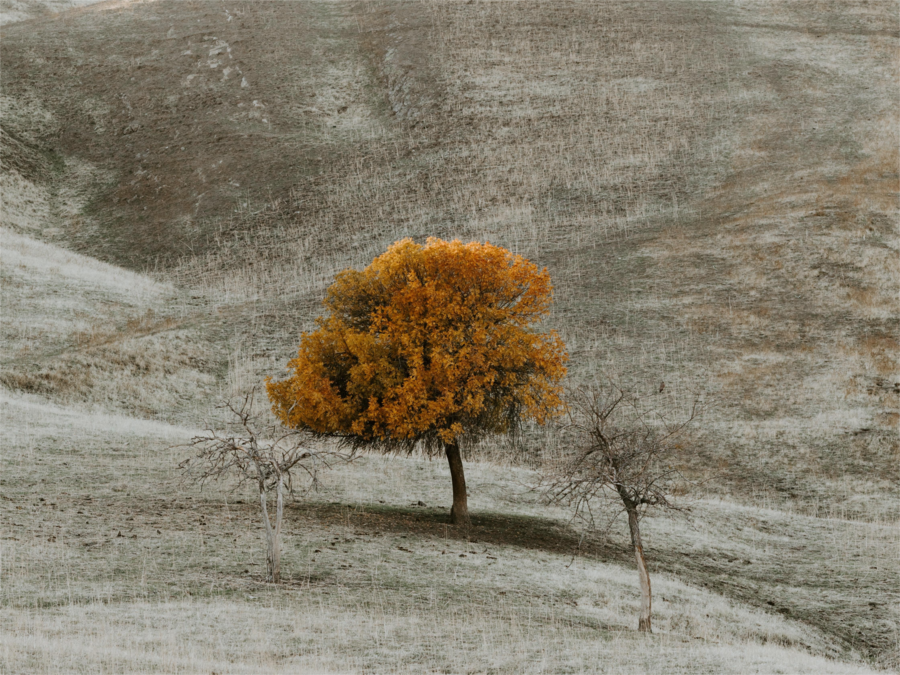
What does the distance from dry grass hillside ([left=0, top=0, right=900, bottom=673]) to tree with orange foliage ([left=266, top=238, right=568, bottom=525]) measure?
2.56 m

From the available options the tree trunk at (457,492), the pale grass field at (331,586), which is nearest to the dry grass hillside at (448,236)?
the pale grass field at (331,586)

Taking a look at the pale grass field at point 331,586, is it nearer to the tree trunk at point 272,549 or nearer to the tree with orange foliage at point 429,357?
the tree trunk at point 272,549

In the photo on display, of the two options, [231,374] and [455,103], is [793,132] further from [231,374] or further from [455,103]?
[231,374]

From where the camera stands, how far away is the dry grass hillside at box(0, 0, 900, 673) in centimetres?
1697

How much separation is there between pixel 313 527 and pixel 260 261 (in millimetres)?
35111

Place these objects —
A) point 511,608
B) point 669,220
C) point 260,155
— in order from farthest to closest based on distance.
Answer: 1. point 260,155
2. point 669,220
3. point 511,608

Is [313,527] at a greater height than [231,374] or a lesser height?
lesser

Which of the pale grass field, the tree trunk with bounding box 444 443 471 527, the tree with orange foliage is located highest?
the tree with orange foliage

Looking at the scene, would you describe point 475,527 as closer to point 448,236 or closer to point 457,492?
point 457,492

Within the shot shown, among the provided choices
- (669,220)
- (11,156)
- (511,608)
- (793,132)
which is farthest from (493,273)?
(11,156)

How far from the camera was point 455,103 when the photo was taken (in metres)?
69.9

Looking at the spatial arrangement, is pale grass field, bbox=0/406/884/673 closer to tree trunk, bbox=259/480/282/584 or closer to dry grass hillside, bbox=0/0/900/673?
dry grass hillside, bbox=0/0/900/673

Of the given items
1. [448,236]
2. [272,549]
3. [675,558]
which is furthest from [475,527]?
[448,236]

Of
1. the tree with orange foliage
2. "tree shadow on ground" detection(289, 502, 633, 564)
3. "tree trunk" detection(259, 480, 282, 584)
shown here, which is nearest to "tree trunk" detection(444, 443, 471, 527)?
the tree with orange foliage
